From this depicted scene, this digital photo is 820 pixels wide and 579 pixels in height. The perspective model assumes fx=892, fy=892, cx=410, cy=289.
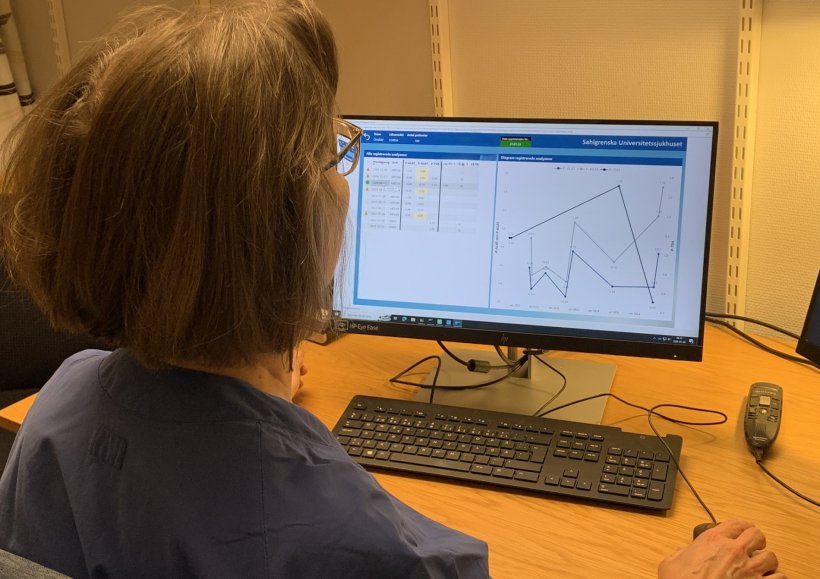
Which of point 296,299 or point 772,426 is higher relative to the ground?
point 296,299

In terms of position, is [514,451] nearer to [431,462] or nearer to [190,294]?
[431,462]

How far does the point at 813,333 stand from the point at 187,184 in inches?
37.6

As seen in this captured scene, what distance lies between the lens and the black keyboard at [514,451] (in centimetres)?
116

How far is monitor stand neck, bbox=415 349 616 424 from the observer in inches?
54.0

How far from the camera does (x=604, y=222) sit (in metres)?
1.31

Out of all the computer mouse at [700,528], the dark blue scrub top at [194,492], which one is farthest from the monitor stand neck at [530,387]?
the dark blue scrub top at [194,492]

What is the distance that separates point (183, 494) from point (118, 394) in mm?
120

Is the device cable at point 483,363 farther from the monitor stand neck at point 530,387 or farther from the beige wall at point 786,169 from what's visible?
the beige wall at point 786,169

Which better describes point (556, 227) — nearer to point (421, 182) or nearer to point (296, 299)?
point (421, 182)

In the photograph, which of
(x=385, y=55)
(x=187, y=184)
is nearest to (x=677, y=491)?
(x=187, y=184)

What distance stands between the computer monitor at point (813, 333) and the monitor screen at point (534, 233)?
0.15m

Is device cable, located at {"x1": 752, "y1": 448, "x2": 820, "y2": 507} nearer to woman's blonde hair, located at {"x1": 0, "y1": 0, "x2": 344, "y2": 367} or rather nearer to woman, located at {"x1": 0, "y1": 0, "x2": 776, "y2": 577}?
woman, located at {"x1": 0, "y1": 0, "x2": 776, "y2": 577}

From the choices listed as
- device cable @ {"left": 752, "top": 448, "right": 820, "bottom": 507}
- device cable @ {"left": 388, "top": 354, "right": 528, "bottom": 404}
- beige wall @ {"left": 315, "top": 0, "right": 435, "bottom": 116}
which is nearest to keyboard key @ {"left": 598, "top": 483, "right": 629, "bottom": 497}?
device cable @ {"left": 752, "top": 448, "right": 820, "bottom": 507}

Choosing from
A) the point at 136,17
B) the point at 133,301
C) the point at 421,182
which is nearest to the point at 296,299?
the point at 133,301
